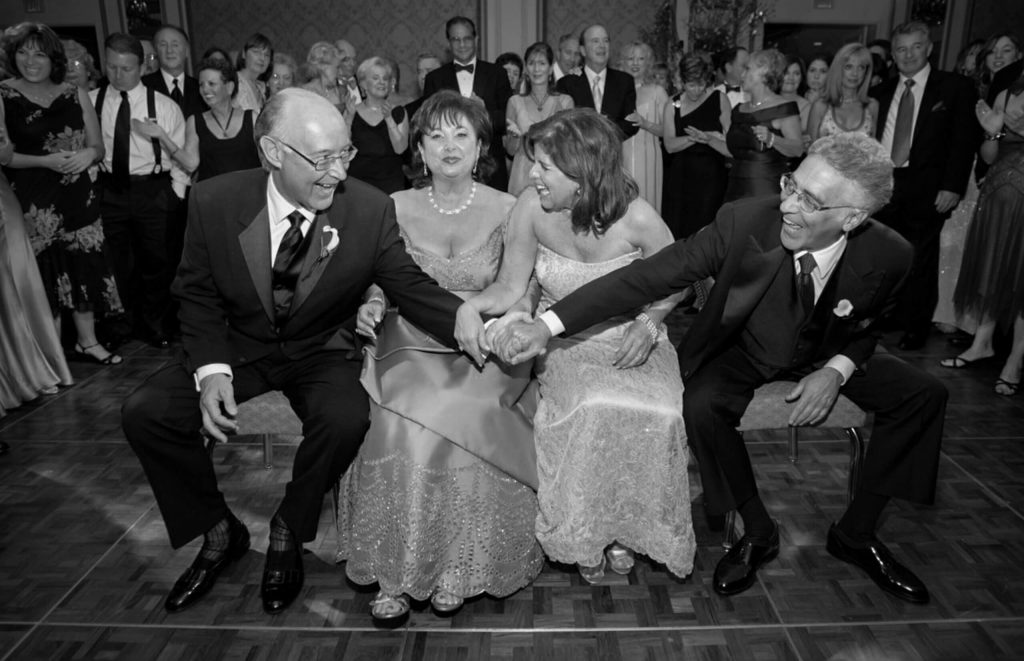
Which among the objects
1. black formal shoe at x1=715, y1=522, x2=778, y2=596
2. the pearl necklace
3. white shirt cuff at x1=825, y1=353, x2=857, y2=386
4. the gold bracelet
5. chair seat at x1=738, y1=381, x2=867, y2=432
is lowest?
black formal shoe at x1=715, y1=522, x2=778, y2=596

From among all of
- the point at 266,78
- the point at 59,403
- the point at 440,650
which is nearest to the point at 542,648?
the point at 440,650

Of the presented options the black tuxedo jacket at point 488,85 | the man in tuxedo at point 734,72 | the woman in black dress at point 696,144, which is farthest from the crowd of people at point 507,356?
the man in tuxedo at point 734,72

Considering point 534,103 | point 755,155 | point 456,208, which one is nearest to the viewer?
point 456,208

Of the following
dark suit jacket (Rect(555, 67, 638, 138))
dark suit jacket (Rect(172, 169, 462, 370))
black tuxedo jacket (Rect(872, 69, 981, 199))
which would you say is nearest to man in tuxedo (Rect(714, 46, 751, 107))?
dark suit jacket (Rect(555, 67, 638, 138))

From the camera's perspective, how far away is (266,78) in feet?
21.5

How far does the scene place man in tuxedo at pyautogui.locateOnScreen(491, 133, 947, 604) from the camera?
8.50ft

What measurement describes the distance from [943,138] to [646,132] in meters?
2.16

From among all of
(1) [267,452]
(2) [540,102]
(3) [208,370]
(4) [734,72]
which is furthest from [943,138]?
(3) [208,370]

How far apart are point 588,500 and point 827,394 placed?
868 mm

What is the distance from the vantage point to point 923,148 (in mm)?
4938

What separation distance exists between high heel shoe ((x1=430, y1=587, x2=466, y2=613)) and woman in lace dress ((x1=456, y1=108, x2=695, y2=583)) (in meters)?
0.33

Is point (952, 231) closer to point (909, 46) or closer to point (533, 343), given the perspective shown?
point (909, 46)

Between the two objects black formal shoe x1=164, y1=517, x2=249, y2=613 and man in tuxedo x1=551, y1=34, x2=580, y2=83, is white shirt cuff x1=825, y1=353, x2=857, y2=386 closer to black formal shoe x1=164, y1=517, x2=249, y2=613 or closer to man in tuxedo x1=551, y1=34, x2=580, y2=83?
black formal shoe x1=164, y1=517, x2=249, y2=613

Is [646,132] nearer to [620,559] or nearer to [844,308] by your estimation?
[844,308]
